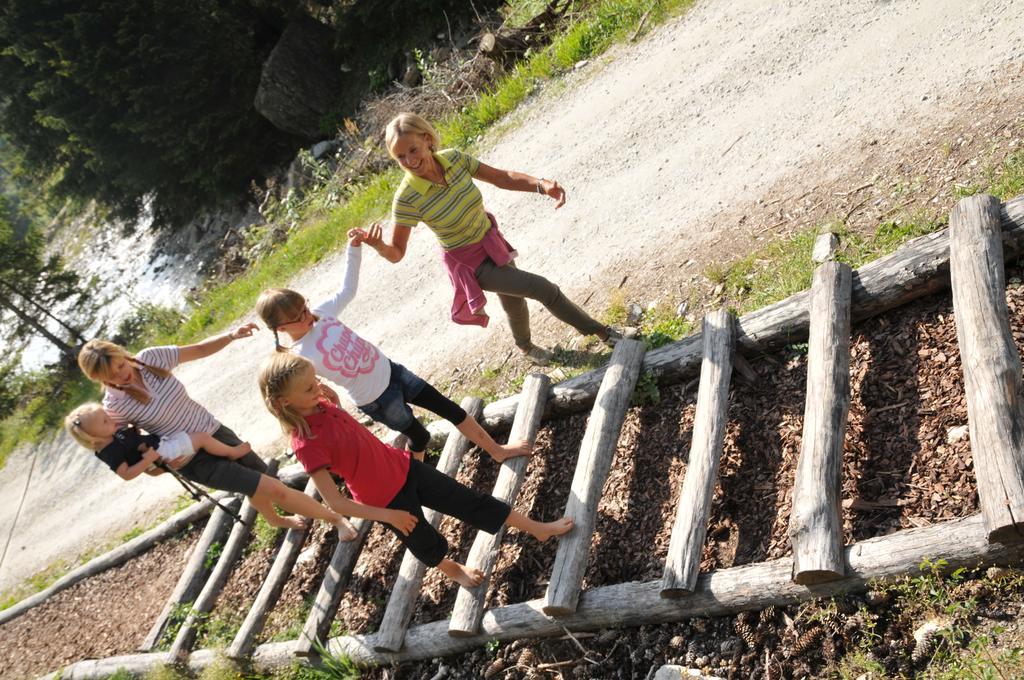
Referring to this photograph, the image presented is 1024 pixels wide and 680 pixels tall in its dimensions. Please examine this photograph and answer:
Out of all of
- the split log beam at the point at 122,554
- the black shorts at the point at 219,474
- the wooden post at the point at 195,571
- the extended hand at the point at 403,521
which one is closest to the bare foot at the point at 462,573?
the extended hand at the point at 403,521

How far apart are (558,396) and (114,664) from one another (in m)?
4.25

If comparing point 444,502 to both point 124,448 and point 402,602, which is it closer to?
point 402,602

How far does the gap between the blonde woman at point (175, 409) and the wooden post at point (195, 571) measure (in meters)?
1.25

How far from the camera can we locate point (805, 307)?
432 centimetres

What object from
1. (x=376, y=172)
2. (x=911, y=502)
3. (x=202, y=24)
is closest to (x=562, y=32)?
(x=376, y=172)

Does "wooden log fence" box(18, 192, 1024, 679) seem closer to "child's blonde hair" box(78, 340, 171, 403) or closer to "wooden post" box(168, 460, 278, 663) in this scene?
"wooden post" box(168, 460, 278, 663)

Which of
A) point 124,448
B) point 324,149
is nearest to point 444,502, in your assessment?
point 124,448

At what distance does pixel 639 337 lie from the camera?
17.5 ft

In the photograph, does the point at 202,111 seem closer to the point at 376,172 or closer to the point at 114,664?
the point at 376,172

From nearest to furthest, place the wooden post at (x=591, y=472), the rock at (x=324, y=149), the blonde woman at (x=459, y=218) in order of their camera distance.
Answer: the wooden post at (x=591, y=472)
the blonde woman at (x=459, y=218)
the rock at (x=324, y=149)

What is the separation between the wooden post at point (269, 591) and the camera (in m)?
5.28

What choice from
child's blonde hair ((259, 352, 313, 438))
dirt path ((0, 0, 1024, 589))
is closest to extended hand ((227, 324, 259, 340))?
child's blonde hair ((259, 352, 313, 438))

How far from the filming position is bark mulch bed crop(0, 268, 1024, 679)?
3416 mm

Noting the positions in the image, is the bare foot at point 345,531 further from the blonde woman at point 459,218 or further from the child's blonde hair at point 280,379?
the child's blonde hair at point 280,379
